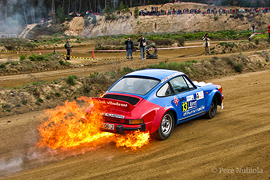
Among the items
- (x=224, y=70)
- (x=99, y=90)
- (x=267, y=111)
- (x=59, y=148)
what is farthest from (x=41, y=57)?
(x=267, y=111)

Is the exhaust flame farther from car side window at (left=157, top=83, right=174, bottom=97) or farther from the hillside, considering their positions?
the hillside

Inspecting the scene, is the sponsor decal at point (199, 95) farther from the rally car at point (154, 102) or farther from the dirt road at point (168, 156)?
the dirt road at point (168, 156)

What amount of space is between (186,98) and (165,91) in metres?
0.67

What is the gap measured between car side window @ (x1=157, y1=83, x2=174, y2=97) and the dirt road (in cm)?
101

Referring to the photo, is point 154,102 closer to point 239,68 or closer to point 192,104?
point 192,104

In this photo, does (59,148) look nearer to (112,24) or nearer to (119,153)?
(119,153)

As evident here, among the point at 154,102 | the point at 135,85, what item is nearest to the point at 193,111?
the point at 154,102

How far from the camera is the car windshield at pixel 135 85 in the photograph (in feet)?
19.5

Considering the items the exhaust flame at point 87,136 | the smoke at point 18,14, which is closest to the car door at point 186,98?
the exhaust flame at point 87,136

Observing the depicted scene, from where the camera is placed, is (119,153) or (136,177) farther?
(119,153)

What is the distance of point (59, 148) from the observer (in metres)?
5.57

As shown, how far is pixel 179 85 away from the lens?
6520 mm

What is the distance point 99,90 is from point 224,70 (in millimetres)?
8446

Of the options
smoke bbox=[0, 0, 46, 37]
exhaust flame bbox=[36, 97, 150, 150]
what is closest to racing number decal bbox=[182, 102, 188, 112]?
exhaust flame bbox=[36, 97, 150, 150]
